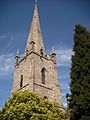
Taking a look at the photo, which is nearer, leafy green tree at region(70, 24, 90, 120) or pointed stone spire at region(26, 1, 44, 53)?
leafy green tree at region(70, 24, 90, 120)

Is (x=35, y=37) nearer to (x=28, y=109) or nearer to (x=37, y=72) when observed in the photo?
(x=37, y=72)

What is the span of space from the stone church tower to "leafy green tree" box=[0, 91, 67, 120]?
12.3 metres

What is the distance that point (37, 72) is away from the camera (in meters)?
42.0

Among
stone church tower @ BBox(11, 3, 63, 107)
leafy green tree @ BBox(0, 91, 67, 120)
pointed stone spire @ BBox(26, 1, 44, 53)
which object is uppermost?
pointed stone spire @ BBox(26, 1, 44, 53)

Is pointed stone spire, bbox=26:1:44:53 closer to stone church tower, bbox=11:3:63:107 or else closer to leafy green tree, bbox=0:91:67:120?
stone church tower, bbox=11:3:63:107

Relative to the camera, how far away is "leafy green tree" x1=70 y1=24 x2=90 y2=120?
15672 mm

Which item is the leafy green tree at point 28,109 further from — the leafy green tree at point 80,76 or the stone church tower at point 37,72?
the stone church tower at point 37,72

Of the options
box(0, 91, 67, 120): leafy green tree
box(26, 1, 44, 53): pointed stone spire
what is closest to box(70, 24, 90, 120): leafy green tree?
box(0, 91, 67, 120): leafy green tree

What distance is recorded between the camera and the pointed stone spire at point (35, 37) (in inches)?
1826

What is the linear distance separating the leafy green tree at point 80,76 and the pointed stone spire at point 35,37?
26566 millimetres

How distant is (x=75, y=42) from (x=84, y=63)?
242cm

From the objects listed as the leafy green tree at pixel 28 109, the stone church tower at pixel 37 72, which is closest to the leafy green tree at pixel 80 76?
the leafy green tree at pixel 28 109

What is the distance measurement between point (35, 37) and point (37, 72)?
9.31 m

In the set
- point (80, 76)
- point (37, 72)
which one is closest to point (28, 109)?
point (80, 76)
